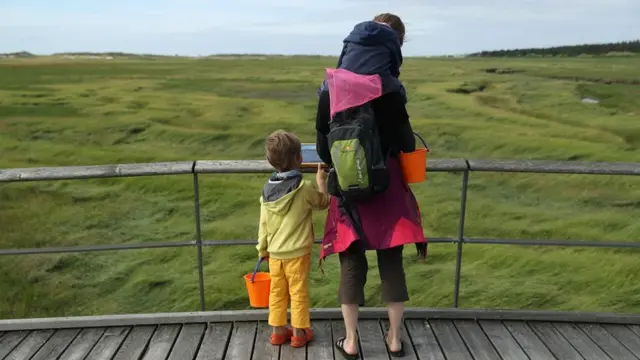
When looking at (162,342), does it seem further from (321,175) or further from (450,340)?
(450,340)

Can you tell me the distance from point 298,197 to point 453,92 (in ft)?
136

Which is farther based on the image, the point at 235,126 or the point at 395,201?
the point at 235,126

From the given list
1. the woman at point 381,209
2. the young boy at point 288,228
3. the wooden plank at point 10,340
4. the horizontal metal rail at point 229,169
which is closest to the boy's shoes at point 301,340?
the young boy at point 288,228

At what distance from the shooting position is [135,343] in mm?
3908

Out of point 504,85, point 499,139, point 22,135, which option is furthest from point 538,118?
point 22,135

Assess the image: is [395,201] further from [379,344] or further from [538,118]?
[538,118]

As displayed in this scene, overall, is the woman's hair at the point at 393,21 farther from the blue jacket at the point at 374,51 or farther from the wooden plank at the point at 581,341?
the wooden plank at the point at 581,341

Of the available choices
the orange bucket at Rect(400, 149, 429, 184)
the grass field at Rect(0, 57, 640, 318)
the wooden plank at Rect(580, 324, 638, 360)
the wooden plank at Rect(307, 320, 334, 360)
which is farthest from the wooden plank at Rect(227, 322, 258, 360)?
the grass field at Rect(0, 57, 640, 318)

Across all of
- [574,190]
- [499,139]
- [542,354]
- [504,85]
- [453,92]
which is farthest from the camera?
[504,85]

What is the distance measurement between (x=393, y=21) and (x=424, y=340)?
1.92 meters

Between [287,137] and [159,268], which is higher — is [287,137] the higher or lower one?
the higher one

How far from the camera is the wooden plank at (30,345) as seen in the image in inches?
148

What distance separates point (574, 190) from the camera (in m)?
17.9

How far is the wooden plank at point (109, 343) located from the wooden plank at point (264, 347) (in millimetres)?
839
